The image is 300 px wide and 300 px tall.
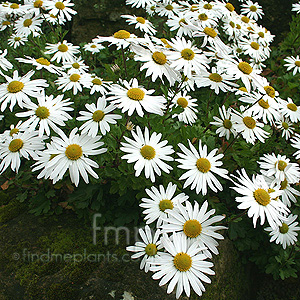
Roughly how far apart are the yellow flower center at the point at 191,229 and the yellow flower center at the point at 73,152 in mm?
822

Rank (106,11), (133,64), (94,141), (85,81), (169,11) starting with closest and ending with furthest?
(94,141)
(85,81)
(133,64)
(169,11)
(106,11)

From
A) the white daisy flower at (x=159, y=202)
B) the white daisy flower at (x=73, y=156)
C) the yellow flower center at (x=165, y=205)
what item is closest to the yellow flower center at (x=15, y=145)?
the white daisy flower at (x=73, y=156)

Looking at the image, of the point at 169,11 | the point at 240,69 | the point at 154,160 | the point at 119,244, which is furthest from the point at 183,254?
the point at 169,11

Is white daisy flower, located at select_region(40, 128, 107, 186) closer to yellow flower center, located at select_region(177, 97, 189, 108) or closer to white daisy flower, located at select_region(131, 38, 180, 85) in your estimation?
white daisy flower, located at select_region(131, 38, 180, 85)

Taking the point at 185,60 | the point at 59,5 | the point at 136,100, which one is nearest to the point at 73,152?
the point at 136,100

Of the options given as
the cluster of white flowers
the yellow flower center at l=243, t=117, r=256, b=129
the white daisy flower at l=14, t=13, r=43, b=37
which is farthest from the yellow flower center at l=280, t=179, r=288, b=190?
the white daisy flower at l=14, t=13, r=43, b=37

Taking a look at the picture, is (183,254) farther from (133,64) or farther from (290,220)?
(133,64)

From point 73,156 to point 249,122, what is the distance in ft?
4.75

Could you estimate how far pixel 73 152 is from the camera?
1798 mm

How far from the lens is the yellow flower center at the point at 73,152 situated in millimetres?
1799

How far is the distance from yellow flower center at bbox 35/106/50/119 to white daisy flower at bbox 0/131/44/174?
169 millimetres

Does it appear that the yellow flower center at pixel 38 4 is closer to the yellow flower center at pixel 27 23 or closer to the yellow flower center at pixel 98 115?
the yellow flower center at pixel 27 23

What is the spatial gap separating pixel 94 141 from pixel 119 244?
976 mm

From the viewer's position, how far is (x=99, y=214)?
2479 millimetres
